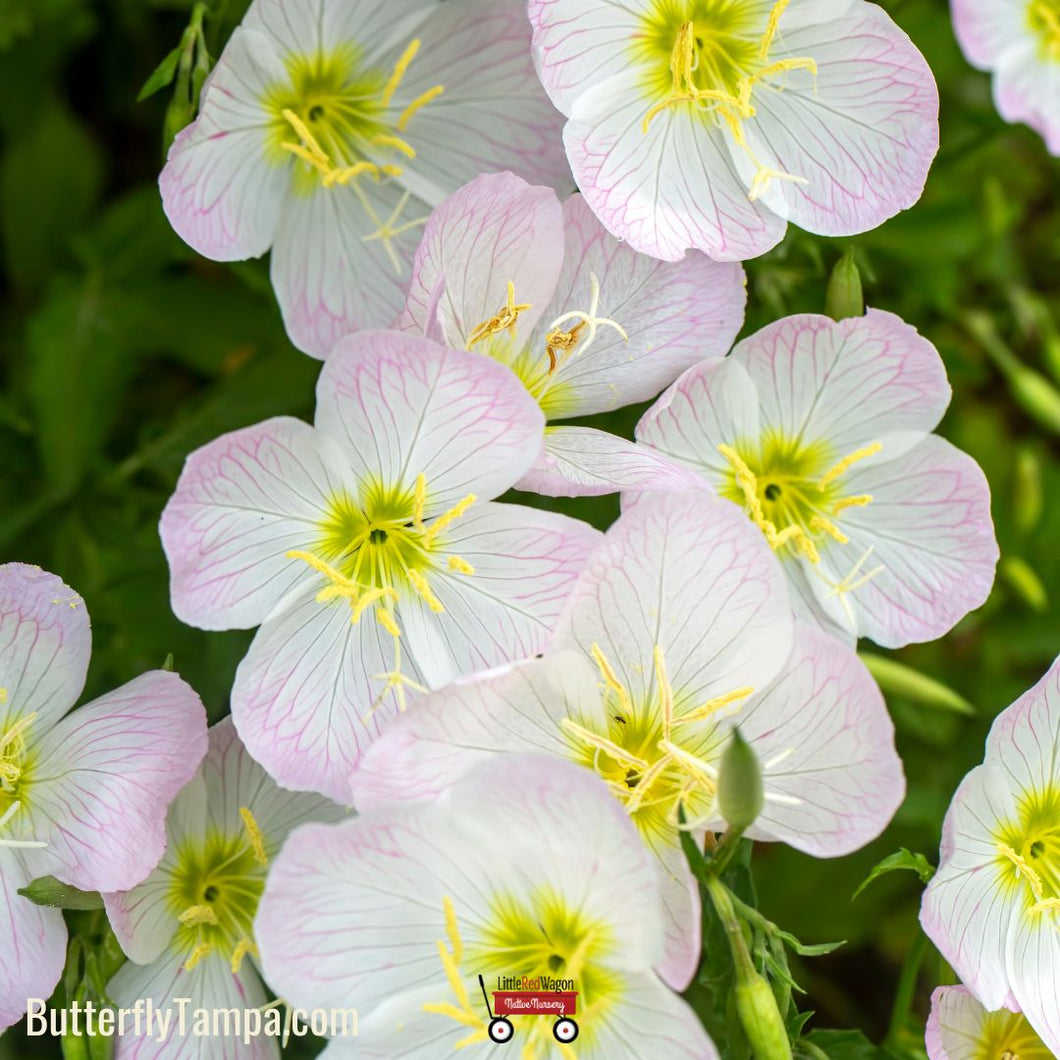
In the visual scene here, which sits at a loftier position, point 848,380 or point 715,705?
point 848,380

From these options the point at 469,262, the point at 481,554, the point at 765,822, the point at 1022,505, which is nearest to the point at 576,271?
the point at 469,262

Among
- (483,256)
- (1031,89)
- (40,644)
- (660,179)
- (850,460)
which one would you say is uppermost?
(1031,89)

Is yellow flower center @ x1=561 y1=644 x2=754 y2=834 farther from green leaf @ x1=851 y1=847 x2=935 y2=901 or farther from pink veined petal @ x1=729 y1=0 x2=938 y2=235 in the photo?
pink veined petal @ x1=729 y1=0 x2=938 y2=235

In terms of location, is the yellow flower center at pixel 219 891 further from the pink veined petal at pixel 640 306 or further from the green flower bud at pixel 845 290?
the green flower bud at pixel 845 290

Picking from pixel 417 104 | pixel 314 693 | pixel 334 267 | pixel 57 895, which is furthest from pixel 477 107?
pixel 57 895

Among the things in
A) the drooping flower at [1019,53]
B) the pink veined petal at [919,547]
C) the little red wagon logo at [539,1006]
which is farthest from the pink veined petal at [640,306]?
the little red wagon logo at [539,1006]

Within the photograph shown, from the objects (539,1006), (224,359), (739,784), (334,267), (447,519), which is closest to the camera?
(739,784)

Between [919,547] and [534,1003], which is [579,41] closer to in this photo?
[919,547]
